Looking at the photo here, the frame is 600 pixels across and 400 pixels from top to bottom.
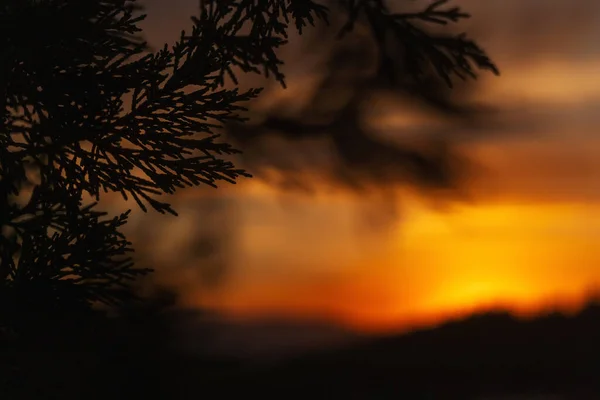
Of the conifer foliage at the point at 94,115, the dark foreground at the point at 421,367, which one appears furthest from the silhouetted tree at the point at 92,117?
the dark foreground at the point at 421,367

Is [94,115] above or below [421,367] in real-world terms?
above

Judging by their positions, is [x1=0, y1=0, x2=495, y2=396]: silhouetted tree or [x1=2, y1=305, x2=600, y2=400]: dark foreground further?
[x1=2, y1=305, x2=600, y2=400]: dark foreground

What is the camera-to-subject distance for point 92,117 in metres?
4.54

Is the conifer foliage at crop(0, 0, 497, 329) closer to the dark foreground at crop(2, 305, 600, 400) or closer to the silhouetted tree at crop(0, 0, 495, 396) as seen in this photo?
the silhouetted tree at crop(0, 0, 495, 396)

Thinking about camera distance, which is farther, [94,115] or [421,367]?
[421,367]

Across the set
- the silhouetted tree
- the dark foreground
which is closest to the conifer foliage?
the silhouetted tree

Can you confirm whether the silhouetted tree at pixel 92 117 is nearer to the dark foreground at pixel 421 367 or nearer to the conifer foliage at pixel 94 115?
the conifer foliage at pixel 94 115

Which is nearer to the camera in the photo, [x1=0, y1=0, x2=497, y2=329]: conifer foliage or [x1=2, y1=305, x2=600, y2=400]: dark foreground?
[x1=0, y1=0, x2=497, y2=329]: conifer foliage

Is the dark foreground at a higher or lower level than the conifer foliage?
lower

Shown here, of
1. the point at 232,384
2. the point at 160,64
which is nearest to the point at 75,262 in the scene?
the point at 160,64

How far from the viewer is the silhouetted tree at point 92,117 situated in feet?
14.5

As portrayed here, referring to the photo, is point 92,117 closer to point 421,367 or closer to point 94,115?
point 94,115

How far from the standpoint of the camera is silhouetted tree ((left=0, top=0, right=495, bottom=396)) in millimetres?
4426

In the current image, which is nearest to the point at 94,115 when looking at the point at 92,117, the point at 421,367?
the point at 92,117
